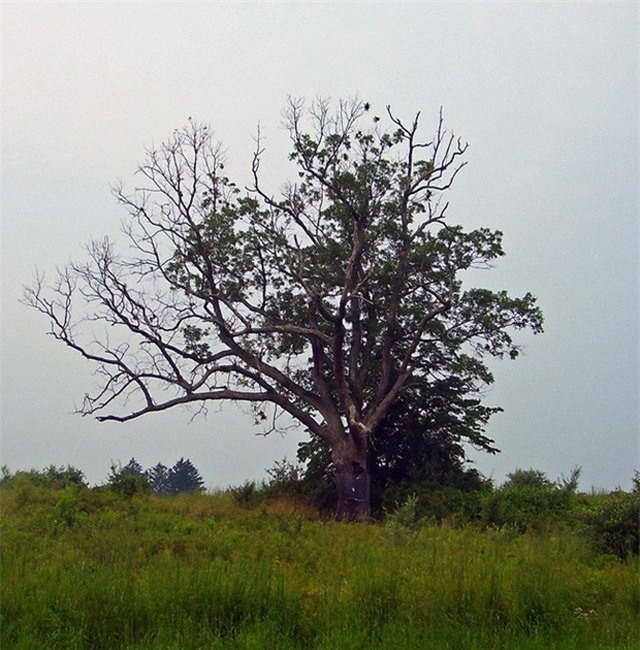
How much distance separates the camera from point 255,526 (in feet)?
62.5

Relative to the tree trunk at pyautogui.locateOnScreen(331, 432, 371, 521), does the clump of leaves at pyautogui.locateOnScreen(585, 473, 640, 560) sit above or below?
below

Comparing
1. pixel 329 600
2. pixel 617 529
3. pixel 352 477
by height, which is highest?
pixel 352 477

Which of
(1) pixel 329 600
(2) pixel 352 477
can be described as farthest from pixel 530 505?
(1) pixel 329 600

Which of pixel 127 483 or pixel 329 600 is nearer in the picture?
pixel 329 600

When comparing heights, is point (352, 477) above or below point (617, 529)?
above

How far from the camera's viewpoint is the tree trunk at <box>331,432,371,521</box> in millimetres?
23672

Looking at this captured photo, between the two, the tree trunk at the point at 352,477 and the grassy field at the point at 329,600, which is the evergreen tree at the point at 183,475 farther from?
the grassy field at the point at 329,600

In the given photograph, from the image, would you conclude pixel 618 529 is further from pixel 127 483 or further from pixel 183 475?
pixel 183 475

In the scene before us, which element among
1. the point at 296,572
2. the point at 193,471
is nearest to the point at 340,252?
the point at 296,572

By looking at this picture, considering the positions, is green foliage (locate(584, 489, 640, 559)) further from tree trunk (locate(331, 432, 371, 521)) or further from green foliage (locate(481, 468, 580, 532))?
tree trunk (locate(331, 432, 371, 521))

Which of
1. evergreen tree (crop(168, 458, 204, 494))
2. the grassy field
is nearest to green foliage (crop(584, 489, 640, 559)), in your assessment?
the grassy field

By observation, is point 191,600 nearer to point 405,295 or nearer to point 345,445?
point 345,445

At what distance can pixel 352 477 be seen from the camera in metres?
24.0

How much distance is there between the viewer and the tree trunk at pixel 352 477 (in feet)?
77.7
